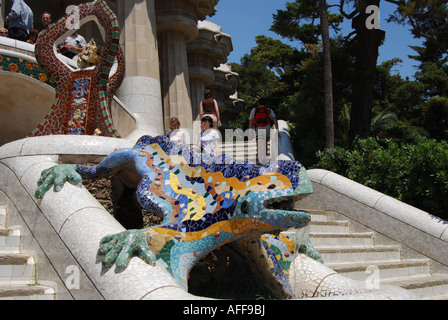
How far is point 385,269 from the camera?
6.84 meters

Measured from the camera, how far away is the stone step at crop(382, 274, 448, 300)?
20.6 feet

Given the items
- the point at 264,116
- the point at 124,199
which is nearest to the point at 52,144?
the point at 124,199

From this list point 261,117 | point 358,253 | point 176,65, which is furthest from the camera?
point 176,65

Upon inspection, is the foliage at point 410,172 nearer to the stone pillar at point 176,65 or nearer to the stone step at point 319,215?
the stone step at point 319,215

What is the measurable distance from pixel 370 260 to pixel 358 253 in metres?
0.29

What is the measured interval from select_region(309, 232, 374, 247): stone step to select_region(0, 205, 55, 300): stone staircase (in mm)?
3989

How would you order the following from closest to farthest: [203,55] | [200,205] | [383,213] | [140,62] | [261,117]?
[200,205], [383,213], [261,117], [140,62], [203,55]

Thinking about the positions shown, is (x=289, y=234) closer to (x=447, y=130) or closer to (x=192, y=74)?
(x=192, y=74)

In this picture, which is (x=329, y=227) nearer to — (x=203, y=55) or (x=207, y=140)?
(x=207, y=140)

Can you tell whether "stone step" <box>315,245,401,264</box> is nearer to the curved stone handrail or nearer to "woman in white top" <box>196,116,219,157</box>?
the curved stone handrail

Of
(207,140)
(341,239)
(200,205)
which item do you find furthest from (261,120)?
(200,205)

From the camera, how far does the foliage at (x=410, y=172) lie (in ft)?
26.2

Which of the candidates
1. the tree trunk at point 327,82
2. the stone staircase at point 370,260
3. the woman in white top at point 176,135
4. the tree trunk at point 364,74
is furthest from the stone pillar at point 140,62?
the stone staircase at point 370,260
